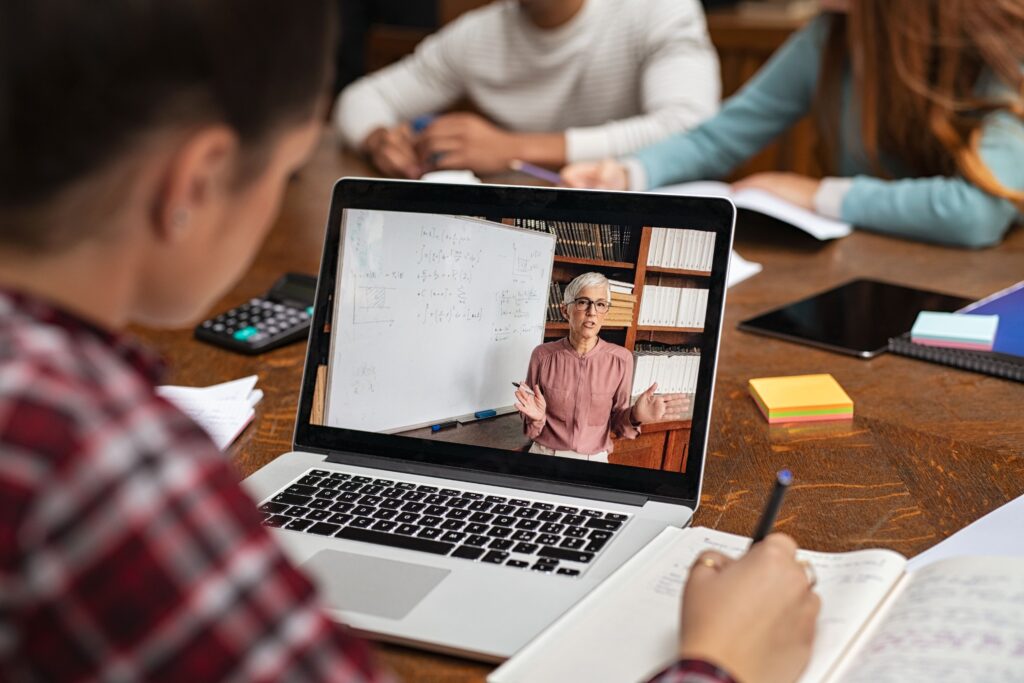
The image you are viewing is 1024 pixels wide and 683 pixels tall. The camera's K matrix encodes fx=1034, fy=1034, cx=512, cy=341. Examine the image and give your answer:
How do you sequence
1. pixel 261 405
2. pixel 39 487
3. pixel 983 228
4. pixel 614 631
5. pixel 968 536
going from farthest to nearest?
pixel 983 228, pixel 261 405, pixel 968 536, pixel 614 631, pixel 39 487

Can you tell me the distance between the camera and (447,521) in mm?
718

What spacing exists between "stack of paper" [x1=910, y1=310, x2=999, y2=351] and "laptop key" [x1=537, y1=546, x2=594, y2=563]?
555 mm

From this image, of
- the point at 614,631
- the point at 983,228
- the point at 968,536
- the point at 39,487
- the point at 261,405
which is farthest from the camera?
the point at 983,228

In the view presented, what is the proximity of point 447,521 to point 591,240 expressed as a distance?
233 millimetres

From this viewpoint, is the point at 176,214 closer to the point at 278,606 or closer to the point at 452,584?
the point at 278,606

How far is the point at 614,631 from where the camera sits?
1.92 feet

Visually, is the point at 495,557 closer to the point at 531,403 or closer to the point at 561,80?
the point at 531,403

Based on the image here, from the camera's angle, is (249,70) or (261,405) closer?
(249,70)

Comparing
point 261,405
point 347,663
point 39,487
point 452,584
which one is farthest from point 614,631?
point 261,405

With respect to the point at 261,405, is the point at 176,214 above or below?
above

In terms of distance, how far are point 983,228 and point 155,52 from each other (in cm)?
129

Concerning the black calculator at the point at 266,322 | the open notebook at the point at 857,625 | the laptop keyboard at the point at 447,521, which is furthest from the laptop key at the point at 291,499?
the black calculator at the point at 266,322

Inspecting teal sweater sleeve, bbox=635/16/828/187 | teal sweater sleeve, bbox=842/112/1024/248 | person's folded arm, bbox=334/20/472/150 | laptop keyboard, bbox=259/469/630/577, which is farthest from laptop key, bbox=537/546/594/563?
person's folded arm, bbox=334/20/472/150

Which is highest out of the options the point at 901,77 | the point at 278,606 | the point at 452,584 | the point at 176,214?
the point at 901,77
